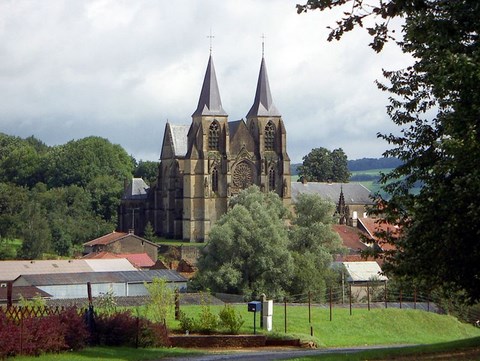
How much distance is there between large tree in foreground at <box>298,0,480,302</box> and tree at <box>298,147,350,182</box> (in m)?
129

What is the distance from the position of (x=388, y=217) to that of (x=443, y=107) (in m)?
3.04

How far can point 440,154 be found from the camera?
24031 millimetres

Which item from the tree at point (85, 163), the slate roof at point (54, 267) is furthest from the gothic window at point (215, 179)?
the tree at point (85, 163)

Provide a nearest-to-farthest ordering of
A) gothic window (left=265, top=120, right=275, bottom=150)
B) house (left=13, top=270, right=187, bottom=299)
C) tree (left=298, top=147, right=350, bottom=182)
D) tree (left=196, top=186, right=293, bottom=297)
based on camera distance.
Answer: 1. tree (left=196, top=186, right=293, bottom=297)
2. house (left=13, top=270, right=187, bottom=299)
3. gothic window (left=265, top=120, right=275, bottom=150)
4. tree (left=298, top=147, right=350, bottom=182)

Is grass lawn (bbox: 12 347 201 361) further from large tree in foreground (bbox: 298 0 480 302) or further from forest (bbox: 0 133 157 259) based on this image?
forest (bbox: 0 133 157 259)

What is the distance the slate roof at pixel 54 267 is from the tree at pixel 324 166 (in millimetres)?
77844

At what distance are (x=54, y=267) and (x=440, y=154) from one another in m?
53.1

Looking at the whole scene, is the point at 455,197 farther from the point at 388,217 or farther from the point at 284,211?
the point at 284,211

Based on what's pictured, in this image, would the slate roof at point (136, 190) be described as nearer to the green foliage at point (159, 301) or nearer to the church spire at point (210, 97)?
Answer: the church spire at point (210, 97)

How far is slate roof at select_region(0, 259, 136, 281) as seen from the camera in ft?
237

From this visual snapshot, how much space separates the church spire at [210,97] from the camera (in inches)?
4387

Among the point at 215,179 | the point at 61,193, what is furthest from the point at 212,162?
the point at 61,193

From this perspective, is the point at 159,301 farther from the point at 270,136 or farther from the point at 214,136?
the point at 270,136

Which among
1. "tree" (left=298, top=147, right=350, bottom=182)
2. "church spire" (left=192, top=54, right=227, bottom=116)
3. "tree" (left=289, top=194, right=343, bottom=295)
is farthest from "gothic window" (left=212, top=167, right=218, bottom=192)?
"tree" (left=298, top=147, right=350, bottom=182)
